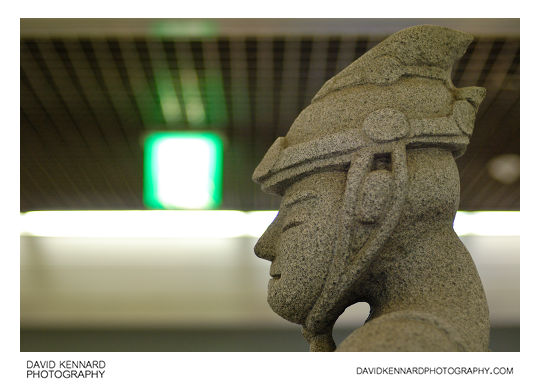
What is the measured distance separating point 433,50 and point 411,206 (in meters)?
0.72

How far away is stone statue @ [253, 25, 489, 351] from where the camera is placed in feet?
8.39

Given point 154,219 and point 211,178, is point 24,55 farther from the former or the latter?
point 154,219

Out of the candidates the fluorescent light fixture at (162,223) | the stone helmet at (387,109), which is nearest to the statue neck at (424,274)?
the stone helmet at (387,109)

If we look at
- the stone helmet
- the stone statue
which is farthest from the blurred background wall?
the stone statue

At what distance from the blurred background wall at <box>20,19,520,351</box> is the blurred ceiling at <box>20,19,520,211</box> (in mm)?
20

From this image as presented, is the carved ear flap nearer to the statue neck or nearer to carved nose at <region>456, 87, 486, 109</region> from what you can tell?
the statue neck

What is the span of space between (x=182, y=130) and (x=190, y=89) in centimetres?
98

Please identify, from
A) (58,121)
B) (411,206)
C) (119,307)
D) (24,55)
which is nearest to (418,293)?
(411,206)

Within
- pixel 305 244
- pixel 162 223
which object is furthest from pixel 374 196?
pixel 162 223

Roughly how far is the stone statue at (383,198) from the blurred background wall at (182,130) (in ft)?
2.95

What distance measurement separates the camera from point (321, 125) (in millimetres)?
2803

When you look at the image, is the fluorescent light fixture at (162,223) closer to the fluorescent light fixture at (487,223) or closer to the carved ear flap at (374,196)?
the fluorescent light fixture at (487,223)
